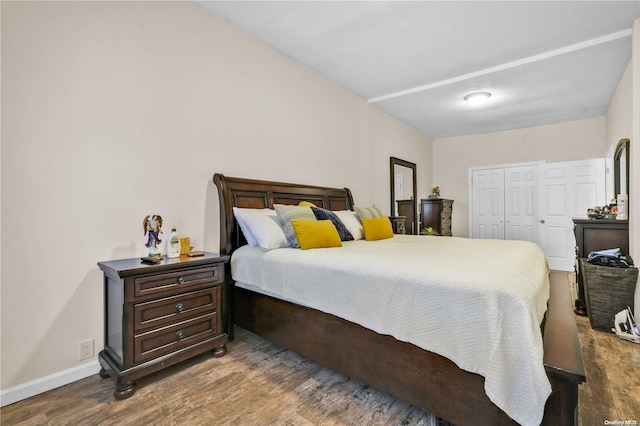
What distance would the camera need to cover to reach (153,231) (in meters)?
2.09

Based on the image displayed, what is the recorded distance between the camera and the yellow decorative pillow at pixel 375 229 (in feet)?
10.4

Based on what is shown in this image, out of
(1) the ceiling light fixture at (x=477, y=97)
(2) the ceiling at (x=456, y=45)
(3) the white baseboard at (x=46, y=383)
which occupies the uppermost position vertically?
(2) the ceiling at (x=456, y=45)

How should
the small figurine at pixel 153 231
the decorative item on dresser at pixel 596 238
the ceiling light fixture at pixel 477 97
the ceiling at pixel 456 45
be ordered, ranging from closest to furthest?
the small figurine at pixel 153 231, the ceiling at pixel 456 45, the decorative item on dresser at pixel 596 238, the ceiling light fixture at pixel 477 97

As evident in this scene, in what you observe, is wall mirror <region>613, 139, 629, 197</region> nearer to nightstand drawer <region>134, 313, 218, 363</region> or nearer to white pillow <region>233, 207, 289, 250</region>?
white pillow <region>233, 207, 289, 250</region>

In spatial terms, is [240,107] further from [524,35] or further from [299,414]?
[524,35]

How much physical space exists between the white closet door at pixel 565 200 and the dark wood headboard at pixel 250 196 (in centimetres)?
449

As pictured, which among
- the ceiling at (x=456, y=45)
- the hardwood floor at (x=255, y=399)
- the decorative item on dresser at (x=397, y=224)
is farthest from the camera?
the decorative item on dresser at (x=397, y=224)

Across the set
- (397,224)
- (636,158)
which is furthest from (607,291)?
(397,224)

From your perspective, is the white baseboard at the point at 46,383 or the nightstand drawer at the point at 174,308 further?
the nightstand drawer at the point at 174,308

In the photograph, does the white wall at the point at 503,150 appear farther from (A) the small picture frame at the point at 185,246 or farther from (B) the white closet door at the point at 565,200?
(A) the small picture frame at the point at 185,246

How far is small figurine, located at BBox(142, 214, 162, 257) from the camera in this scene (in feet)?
6.80

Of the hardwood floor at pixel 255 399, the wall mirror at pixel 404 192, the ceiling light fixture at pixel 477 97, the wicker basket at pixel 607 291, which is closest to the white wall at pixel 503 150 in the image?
the wall mirror at pixel 404 192

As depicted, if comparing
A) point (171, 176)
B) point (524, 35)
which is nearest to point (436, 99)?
point (524, 35)

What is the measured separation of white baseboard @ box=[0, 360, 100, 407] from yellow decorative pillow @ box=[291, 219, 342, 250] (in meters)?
1.61
